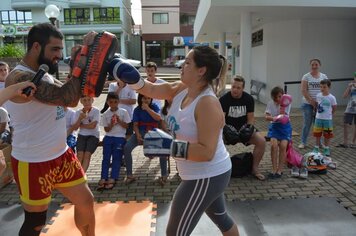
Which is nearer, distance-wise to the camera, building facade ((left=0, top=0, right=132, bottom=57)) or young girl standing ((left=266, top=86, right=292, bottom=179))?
young girl standing ((left=266, top=86, right=292, bottom=179))

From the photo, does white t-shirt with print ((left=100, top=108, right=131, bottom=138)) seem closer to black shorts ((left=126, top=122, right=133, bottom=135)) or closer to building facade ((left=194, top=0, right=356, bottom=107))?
black shorts ((left=126, top=122, right=133, bottom=135))

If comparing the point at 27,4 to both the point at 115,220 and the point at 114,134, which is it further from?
the point at 115,220

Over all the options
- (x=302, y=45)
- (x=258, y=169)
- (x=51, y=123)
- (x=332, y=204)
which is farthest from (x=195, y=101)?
(x=302, y=45)

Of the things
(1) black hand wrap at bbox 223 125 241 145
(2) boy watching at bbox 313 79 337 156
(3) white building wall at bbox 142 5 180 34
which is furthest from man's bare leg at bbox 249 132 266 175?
(3) white building wall at bbox 142 5 180 34

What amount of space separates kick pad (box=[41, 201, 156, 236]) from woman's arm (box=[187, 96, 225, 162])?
1648 millimetres

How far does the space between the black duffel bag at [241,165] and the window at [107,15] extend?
3065 cm

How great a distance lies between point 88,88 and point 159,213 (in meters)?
2.08

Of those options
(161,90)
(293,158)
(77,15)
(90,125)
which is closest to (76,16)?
(77,15)

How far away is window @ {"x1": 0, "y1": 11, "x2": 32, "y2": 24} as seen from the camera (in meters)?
34.8

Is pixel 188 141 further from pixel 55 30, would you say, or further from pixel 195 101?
pixel 55 30

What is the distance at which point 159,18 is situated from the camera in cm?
3772

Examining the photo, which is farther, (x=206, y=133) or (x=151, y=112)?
(x=151, y=112)

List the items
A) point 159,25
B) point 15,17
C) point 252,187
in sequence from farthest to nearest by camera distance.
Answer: point 159,25 < point 15,17 < point 252,187

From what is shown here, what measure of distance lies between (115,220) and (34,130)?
1.62 metres
